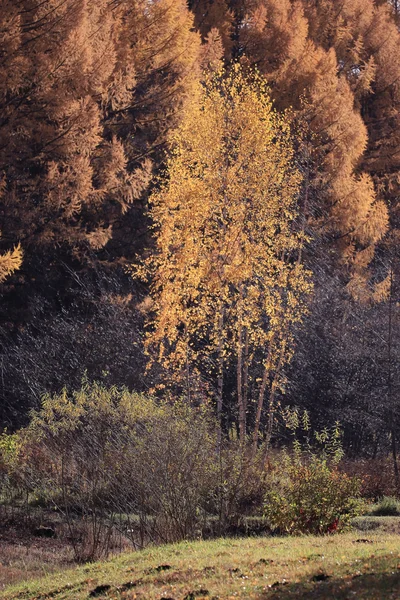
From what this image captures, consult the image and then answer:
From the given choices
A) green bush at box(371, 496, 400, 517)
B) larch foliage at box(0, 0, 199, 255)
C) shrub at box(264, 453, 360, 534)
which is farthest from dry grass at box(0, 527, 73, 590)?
larch foliage at box(0, 0, 199, 255)

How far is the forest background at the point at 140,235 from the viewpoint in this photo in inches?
606

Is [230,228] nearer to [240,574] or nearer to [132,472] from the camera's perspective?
[132,472]

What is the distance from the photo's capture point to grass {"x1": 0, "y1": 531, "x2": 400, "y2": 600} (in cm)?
518

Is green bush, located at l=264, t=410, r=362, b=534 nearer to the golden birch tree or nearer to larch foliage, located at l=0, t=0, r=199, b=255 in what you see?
the golden birch tree

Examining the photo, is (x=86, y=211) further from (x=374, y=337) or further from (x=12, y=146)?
(x=374, y=337)

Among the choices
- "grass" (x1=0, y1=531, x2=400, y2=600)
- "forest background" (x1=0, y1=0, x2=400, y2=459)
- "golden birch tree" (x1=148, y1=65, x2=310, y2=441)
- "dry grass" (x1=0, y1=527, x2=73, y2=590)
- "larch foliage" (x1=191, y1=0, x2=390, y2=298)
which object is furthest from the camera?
"larch foliage" (x1=191, y1=0, x2=390, y2=298)

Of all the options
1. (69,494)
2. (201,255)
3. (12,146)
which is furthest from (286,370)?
(69,494)

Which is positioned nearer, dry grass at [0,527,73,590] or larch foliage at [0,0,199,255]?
dry grass at [0,527,73,590]

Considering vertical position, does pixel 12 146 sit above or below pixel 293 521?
above

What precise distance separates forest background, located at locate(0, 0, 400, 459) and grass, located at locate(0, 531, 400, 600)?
578cm

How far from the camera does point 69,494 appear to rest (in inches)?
416

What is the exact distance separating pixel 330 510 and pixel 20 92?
32.0ft

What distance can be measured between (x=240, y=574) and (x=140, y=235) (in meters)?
13.8

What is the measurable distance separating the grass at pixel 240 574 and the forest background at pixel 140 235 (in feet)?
19.0
